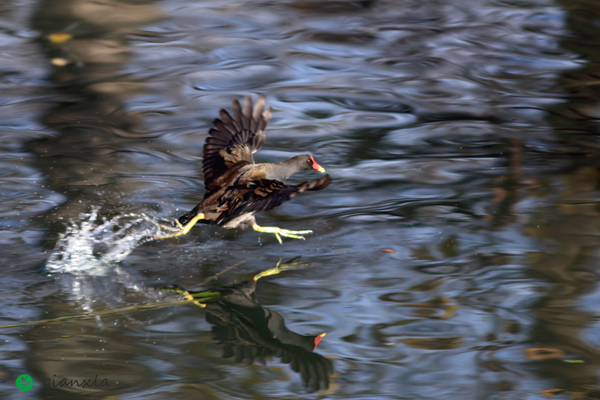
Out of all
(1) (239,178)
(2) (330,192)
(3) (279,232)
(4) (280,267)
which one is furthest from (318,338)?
(2) (330,192)

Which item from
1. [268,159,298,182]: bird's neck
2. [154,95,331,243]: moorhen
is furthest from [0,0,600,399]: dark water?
[268,159,298,182]: bird's neck

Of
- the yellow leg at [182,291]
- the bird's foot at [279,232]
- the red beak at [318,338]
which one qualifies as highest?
the bird's foot at [279,232]

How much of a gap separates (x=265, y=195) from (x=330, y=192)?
5.53 feet

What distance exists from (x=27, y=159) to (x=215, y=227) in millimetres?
2253

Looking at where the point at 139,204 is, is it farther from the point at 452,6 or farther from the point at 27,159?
the point at 452,6

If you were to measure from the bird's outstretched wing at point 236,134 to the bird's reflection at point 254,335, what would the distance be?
118cm

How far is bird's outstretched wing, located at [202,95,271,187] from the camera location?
5.26 metres

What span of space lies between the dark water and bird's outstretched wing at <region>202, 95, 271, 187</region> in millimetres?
518

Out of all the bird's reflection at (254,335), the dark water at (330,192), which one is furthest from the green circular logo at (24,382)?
the bird's reflection at (254,335)

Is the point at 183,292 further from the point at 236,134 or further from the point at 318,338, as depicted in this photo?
the point at 236,134

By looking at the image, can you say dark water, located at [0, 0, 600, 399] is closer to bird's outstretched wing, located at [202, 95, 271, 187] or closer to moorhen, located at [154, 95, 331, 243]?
moorhen, located at [154, 95, 331, 243]

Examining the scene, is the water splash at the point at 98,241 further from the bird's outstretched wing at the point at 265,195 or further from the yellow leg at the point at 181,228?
the bird's outstretched wing at the point at 265,195

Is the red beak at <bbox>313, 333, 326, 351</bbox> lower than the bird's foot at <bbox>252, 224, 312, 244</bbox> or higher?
lower

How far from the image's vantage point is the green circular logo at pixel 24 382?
3.31m
